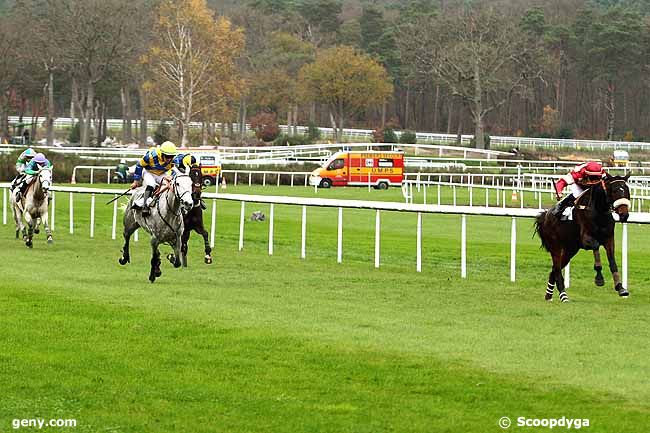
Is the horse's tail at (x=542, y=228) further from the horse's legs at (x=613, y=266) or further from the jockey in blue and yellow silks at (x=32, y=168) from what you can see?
the jockey in blue and yellow silks at (x=32, y=168)

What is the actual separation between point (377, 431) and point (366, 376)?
174cm

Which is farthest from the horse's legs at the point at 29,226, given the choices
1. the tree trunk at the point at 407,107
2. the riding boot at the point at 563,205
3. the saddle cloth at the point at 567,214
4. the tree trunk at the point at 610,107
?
the tree trunk at the point at 407,107

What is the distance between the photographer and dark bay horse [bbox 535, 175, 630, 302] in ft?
47.0

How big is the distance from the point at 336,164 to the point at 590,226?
4124cm

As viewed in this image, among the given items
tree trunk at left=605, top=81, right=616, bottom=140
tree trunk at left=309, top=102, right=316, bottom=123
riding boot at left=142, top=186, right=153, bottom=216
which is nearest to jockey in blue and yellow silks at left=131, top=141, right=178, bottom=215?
riding boot at left=142, top=186, right=153, bottom=216

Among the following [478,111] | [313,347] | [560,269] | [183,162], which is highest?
[478,111]

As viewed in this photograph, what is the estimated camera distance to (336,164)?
183 ft

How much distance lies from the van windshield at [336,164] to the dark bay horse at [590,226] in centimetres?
4029

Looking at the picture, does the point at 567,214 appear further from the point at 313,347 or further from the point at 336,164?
the point at 336,164

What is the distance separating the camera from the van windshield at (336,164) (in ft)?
182

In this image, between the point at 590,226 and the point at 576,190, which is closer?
the point at 590,226

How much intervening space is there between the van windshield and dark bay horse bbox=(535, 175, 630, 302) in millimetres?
40295

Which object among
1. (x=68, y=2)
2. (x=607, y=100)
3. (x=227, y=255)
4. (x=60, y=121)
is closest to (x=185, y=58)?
(x=68, y=2)

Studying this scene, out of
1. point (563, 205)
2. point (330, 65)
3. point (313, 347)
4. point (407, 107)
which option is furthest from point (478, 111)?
point (313, 347)
